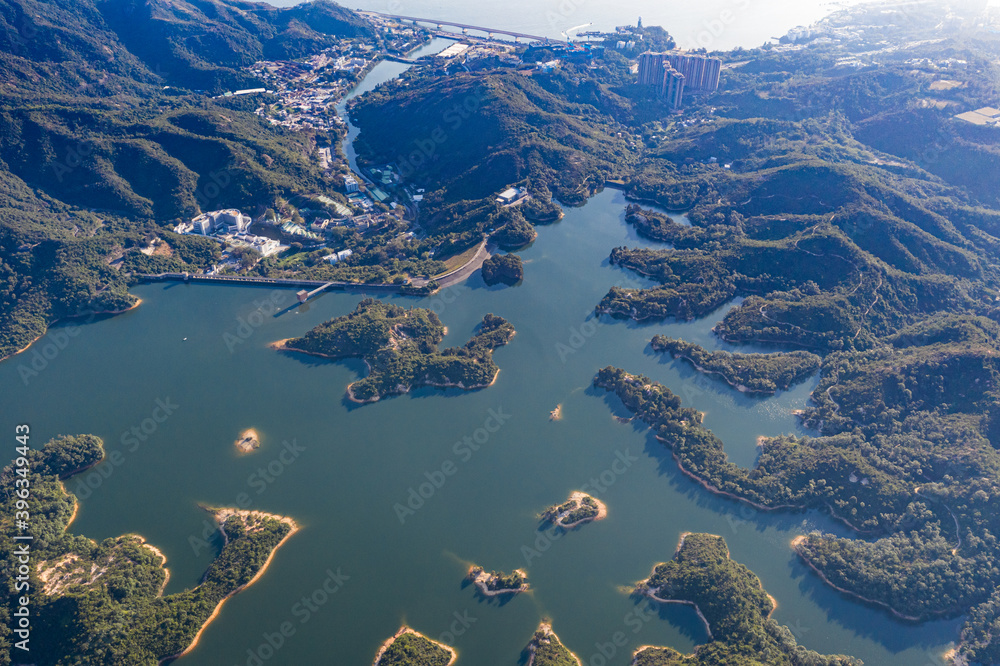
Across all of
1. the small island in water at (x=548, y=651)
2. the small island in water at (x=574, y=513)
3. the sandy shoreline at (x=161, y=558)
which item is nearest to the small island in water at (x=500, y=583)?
the small island in water at (x=548, y=651)

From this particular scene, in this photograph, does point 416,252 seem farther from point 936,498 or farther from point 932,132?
point 932,132

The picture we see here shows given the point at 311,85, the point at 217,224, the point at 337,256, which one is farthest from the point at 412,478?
the point at 311,85

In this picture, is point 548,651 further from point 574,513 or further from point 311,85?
point 311,85

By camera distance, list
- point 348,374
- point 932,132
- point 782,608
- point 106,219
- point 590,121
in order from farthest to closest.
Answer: point 590,121, point 932,132, point 106,219, point 348,374, point 782,608

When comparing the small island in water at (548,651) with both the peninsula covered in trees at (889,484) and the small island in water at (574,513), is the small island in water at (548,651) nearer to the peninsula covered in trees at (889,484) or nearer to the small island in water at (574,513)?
the small island in water at (574,513)

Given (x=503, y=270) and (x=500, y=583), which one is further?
(x=503, y=270)

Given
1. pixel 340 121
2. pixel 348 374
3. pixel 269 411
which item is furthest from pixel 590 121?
pixel 269 411

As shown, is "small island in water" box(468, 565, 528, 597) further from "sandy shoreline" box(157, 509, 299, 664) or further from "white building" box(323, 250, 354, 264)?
"white building" box(323, 250, 354, 264)
